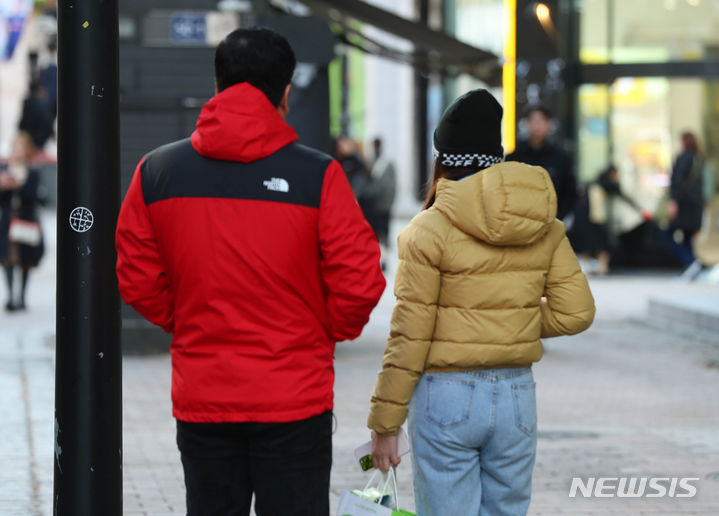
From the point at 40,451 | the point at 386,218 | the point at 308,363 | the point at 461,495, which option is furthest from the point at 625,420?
the point at 386,218

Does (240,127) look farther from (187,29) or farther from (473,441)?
(187,29)

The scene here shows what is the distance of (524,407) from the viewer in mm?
3760

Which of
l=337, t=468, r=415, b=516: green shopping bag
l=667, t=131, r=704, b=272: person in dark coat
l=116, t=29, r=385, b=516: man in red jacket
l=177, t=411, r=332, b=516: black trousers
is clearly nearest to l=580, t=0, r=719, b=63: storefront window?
l=667, t=131, r=704, b=272: person in dark coat

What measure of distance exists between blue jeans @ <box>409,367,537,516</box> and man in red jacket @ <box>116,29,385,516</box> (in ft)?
1.43

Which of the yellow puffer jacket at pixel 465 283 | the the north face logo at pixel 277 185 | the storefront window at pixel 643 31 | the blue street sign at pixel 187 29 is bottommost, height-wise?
the yellow puffer jacket at pixel 465 283

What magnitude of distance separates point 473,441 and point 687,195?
47.6 ft

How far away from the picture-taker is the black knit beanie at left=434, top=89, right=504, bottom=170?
3789mm

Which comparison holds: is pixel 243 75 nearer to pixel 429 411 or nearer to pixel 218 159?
pixel 218 159

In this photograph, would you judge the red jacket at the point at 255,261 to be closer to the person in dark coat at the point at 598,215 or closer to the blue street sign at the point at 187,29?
the blue street sign at the point at 187,29

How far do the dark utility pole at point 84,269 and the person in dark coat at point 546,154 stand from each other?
568 centimetres

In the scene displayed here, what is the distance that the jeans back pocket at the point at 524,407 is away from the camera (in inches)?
147

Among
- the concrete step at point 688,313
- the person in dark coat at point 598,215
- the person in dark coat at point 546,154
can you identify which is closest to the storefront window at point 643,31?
the person in dark coat at point 598,215

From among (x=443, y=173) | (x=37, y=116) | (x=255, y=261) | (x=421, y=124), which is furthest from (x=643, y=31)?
(x=255, y=261)

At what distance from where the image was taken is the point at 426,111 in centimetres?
2928
